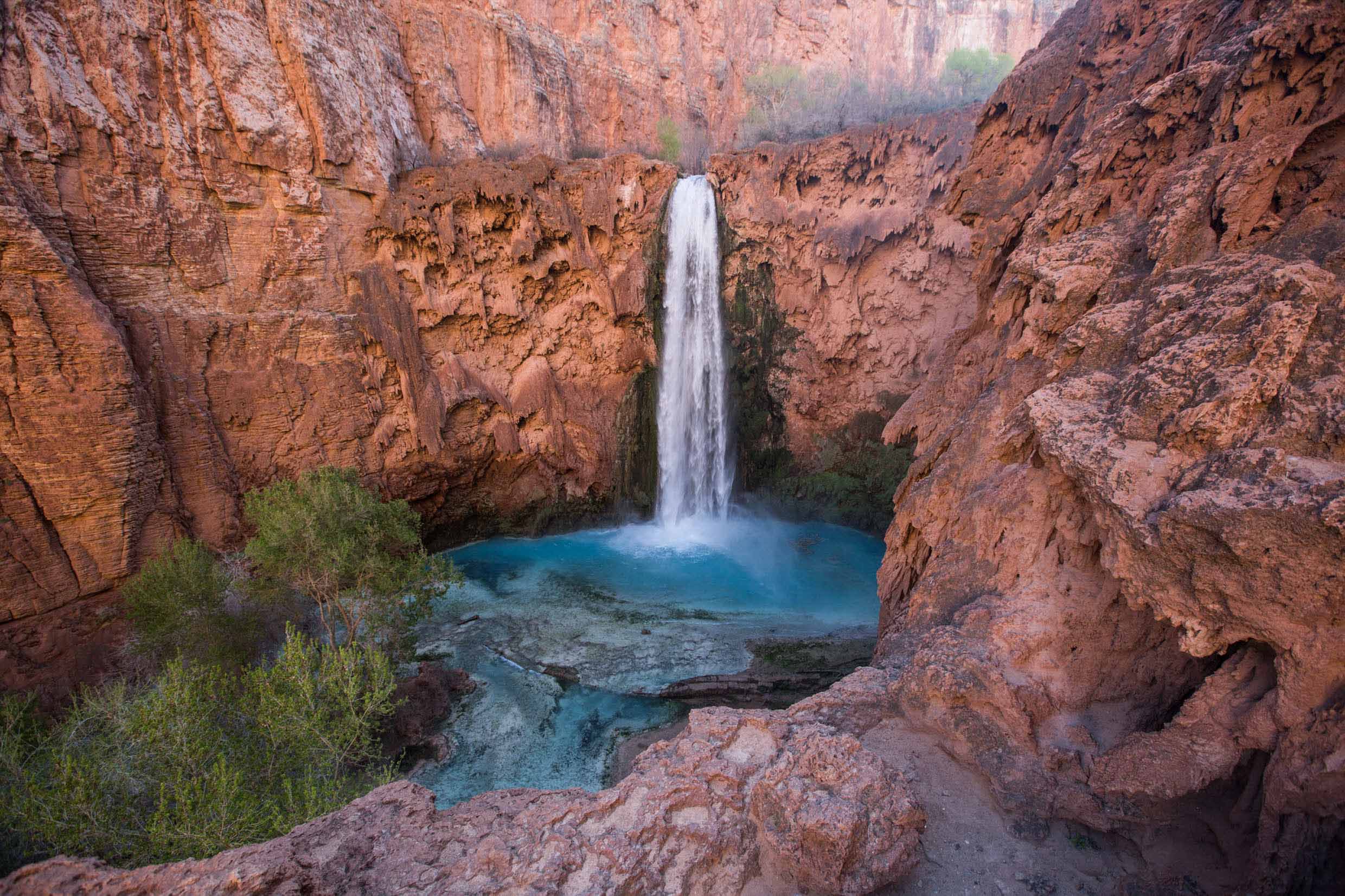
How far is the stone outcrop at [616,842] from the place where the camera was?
3619 millimetres

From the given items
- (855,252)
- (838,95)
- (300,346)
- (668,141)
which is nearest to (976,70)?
(838,95)

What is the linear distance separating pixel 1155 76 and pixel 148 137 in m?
18.2

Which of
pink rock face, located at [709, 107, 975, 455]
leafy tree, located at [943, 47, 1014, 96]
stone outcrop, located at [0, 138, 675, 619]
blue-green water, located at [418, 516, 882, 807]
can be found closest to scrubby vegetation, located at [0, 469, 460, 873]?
blue-green water, located at [418, 516, 882, 807]

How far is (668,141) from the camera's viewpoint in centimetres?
2495

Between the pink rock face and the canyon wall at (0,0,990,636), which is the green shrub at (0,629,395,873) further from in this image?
the pink rock face

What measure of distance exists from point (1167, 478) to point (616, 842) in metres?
5.26

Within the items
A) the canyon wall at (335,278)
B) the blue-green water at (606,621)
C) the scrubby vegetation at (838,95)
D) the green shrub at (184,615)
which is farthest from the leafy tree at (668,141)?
the green shrub at (184,615)

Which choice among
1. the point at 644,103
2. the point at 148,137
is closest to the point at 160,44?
the point at 148,137

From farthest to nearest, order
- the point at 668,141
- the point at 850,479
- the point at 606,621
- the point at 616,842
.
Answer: the point at 668,141
the point at 850,479
the point at 606,621
the point at 616,842

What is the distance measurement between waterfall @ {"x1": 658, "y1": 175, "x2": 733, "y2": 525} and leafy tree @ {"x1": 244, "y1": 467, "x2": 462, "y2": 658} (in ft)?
34.4

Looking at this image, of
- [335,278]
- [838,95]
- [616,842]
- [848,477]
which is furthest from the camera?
[838,95]

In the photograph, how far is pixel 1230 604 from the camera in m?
4.11

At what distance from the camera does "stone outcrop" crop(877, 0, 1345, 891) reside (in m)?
3.90

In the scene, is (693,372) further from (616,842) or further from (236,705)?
(616,842)
